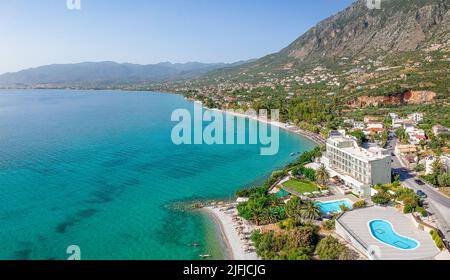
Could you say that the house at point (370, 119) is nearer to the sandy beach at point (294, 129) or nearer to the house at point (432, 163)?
the sandy beach at point (294, 129)

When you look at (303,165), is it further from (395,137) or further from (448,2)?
(448,2)

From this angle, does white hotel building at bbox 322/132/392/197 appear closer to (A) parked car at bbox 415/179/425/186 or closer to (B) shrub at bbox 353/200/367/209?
(A) parked car at bbox 415/179/425/186

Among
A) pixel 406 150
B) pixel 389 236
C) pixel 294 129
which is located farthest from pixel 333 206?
pixel 294 129

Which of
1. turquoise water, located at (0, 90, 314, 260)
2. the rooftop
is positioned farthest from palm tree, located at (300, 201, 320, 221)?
the rooftop

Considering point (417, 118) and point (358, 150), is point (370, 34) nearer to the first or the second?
point (417, 118)

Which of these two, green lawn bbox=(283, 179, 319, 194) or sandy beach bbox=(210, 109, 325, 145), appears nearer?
green lawn bbox=(283, 179, 319, 194)

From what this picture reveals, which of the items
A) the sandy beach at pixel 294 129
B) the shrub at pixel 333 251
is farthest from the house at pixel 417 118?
the shrub at pixel 333 251

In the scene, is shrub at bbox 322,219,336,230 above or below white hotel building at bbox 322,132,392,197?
below
